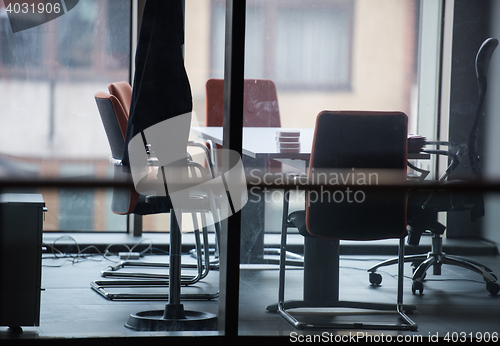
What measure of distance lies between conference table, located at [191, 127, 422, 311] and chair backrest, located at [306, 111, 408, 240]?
0.05m

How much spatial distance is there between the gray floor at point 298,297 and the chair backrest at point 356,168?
0.52 feet

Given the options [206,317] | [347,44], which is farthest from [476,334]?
[347,44]

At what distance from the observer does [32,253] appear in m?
2.51

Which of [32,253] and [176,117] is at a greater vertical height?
[176,117]

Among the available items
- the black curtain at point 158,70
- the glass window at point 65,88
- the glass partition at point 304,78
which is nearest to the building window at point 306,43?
the glass partition at point 304,78

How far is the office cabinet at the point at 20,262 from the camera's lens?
8.14ft

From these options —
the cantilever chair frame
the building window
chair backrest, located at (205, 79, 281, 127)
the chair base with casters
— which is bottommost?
the cantilever chair frame

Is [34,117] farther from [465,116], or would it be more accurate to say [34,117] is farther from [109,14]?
[465,116]

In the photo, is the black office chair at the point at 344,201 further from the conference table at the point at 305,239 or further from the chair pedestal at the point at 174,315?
the chair pedestal at the point at 174,315

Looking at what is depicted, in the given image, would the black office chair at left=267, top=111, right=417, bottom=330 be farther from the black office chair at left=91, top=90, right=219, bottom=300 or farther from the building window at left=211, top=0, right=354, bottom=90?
the black office chair at left=91, top=90, right=219, bottom=300

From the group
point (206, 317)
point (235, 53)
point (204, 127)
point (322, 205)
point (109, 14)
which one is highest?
Result: point (109, 14)

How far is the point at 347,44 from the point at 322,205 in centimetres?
68

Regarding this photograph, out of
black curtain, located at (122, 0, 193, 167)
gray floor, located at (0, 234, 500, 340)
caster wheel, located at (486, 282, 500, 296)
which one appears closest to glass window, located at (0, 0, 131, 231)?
gray floor, located at (0, 234, 500, 340)

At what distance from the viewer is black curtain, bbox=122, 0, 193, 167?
8.38 feet
